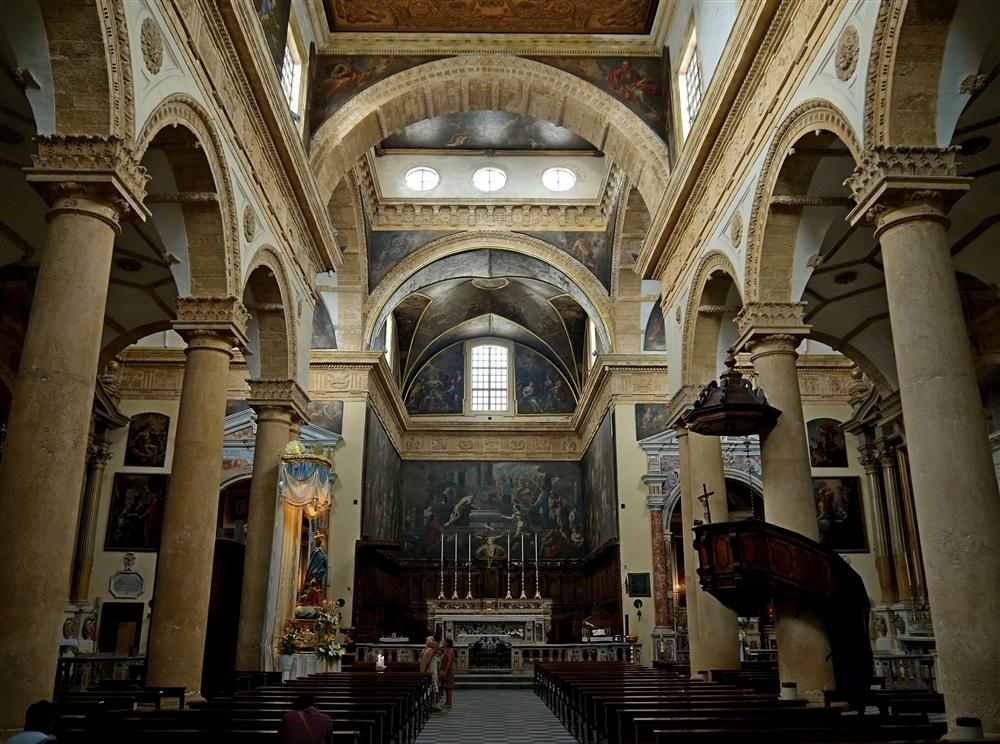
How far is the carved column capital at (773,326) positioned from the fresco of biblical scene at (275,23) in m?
7.87

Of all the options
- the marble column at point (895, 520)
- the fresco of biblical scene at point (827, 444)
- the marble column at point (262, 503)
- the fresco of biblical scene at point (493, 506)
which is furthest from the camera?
the fresco of biblical scene at point (493, 506)

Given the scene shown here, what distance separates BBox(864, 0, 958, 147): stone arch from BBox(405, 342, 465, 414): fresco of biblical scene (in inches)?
1004

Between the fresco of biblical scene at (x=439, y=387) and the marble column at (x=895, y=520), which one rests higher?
the fresco of biblical scene at (x=439, y=387)

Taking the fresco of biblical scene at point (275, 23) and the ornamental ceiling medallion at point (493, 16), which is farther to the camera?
the ornamental ceiling medallion at point (493, 16)

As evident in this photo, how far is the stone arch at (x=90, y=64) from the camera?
713 cm

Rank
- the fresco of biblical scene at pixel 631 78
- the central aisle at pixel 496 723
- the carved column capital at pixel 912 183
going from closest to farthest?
the carved column capital at pixel 912 183 → the central aisle at pixel 496 723 → the fresco of biblical scene at pixel 631 78

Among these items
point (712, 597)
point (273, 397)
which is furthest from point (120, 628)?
point (712, 597)

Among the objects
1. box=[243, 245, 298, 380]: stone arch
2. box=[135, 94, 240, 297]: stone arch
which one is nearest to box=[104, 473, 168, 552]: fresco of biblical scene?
box=[243, 245, 298, 380]: stone arch

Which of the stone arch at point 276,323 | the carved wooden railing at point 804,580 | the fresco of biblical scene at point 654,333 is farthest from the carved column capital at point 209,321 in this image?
the fresco of biblical scene at point 654,333

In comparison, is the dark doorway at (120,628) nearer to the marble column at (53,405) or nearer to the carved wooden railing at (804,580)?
the marble column at (53,405)

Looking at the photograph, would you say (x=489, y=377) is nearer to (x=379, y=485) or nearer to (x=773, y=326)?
(x=379, y=485)

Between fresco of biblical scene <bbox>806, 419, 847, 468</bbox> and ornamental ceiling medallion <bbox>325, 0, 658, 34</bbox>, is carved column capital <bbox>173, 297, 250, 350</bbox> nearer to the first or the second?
ornamental ceiling medallion <bbox>325, 0, 658, 34</bbox>

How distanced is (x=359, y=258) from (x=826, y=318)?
1271 cm

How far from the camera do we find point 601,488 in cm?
2575
